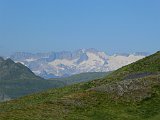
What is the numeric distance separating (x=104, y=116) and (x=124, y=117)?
2.71 m

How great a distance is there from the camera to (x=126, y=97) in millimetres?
58125

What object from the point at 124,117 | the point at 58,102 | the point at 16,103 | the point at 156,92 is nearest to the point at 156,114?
the point at 124,117

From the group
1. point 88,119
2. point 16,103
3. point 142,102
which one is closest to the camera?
point 88,119

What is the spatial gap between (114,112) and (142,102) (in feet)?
24.8

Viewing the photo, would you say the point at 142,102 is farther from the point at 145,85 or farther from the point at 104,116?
the point at 104,116

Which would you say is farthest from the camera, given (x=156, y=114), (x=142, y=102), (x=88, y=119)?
(x=142, y=102)

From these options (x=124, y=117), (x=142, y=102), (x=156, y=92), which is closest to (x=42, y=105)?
(x=124, y=117)

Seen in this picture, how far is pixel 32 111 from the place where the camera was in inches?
Answer: 1893

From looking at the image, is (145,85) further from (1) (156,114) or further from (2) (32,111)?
(2) (32,111)

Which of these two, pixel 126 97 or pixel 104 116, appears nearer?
pixel 104 116

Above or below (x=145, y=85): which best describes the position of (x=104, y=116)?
below

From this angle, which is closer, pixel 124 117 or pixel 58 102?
pixel 124 117

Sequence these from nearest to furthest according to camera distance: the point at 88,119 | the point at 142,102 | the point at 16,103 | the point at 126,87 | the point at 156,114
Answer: the point at 88,119, the point at 156,114, the point at 142,102, the point at 126,87, the point at 16,103

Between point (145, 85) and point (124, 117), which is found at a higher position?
point (145, 85)
